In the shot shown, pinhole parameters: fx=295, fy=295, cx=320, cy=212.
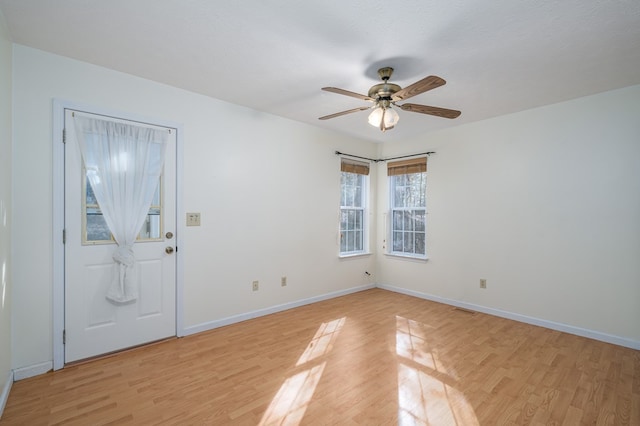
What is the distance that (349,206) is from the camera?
4.91 metres

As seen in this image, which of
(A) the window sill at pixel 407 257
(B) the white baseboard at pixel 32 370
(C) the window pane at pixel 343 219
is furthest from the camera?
(C) the window pane at pixel 343 219

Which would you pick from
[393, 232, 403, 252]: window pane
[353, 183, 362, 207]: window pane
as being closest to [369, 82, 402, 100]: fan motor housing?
[353, 183, 362, 207]: window pane

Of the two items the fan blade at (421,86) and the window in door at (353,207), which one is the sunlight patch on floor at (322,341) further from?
the fan blade at (421,86)

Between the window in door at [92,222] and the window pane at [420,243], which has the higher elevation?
the window in door at [92,222]

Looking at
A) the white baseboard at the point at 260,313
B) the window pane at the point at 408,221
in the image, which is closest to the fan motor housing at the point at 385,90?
the window pane at the point at 408,221

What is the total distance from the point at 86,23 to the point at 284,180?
2.39 m

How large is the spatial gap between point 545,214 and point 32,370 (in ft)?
16.9

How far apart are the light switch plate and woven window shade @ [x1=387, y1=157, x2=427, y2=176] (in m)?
3.19

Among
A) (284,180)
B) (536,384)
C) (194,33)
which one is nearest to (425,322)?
(536,384)

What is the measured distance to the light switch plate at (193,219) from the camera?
3.12m

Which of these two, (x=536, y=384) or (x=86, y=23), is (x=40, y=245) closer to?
(x=86, y=23)

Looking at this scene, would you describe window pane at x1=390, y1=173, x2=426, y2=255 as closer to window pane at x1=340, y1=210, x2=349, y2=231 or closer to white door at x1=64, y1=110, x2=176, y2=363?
window pane at x1=340, y1=210, x2=349, y2=231

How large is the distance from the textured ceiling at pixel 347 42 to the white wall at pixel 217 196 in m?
0.24

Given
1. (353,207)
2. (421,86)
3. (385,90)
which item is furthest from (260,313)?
(421,86)
